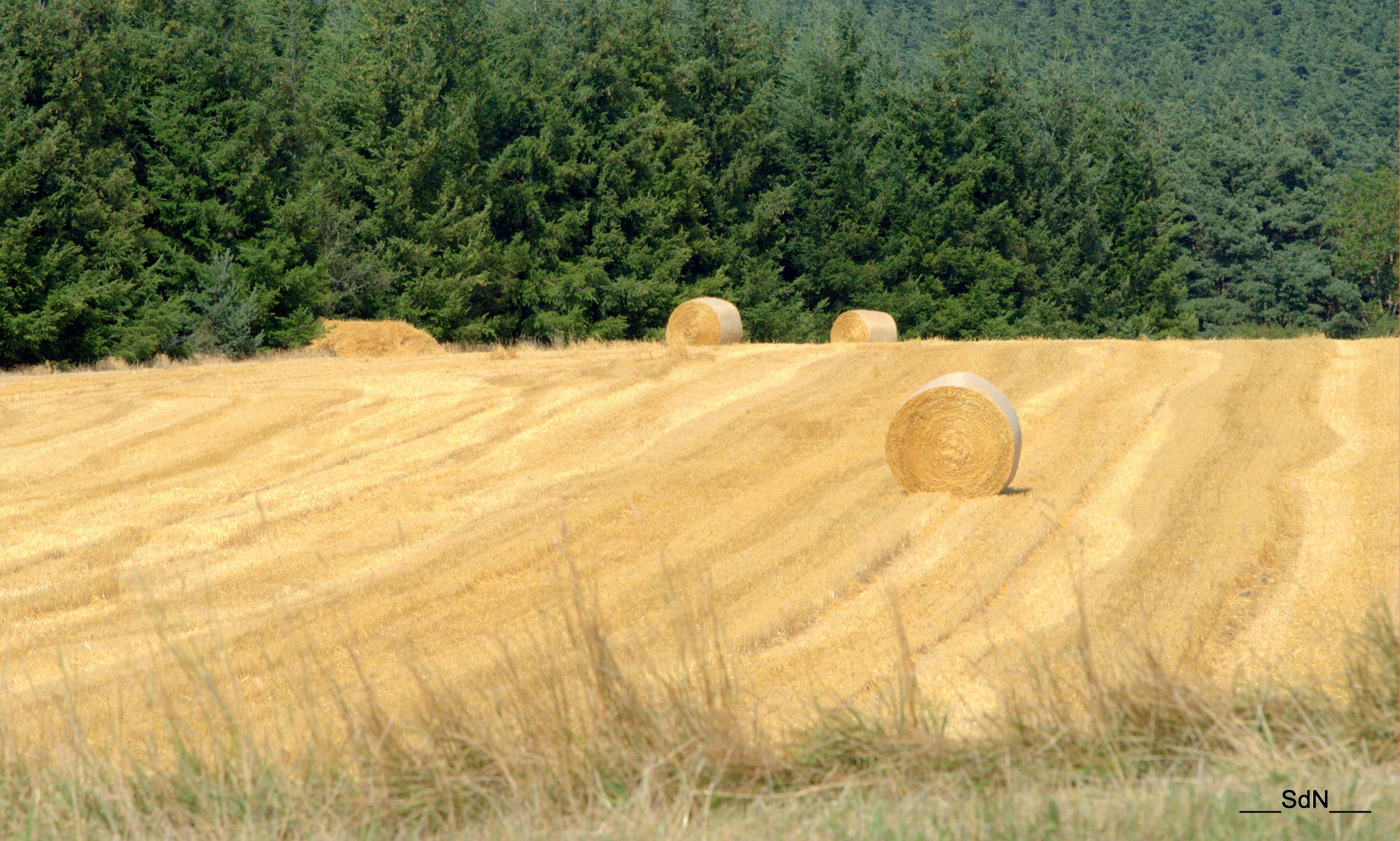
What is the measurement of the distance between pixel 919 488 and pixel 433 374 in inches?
443

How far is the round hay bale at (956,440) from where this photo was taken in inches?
648

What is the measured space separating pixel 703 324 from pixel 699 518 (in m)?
14.4

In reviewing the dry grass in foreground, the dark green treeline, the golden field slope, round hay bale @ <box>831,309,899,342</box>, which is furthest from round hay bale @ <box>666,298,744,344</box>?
the dry grass in foreground

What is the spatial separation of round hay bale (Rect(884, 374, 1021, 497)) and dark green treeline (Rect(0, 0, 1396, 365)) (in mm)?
20480

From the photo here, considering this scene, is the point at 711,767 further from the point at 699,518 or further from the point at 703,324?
the point at 703,324

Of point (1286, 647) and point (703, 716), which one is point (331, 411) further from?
point (703, 716)

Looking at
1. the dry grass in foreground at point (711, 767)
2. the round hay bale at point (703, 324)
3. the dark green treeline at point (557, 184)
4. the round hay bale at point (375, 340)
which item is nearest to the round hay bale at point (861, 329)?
the round hay bale at point (703, 324)

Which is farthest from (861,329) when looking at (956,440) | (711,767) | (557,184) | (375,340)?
(711,767)

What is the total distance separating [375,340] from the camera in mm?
35094

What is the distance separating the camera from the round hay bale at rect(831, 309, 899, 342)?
31500 millimetres

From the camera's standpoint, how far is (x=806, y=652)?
10969 mm

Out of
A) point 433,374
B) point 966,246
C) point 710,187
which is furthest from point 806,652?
point 966,246

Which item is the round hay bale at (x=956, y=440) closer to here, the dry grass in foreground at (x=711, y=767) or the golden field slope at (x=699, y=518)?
the golden field slope at (x=699, y=518)

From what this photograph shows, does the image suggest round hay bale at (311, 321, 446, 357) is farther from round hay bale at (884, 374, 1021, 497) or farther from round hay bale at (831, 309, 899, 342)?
round hay bale at (884, 374, 1021, 497)
